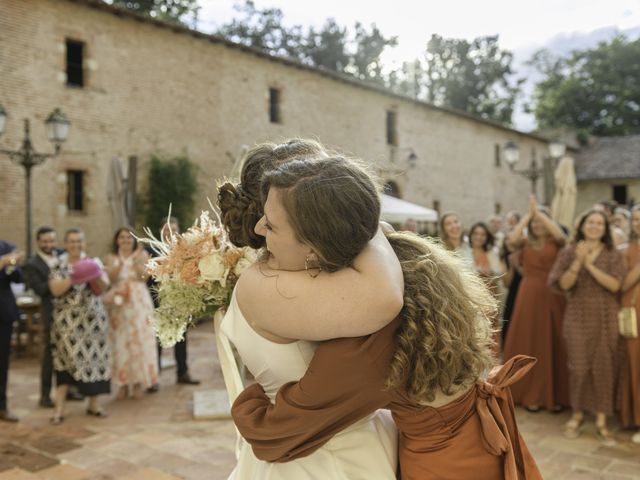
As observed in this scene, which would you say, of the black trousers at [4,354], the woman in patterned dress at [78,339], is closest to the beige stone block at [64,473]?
the woman in patterned dress at [78,339]

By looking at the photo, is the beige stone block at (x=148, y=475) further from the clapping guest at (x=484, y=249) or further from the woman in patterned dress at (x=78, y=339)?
the clapping guest at (x=484, y=249)

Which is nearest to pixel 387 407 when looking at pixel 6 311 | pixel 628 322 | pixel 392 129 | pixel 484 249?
pixel 628 322

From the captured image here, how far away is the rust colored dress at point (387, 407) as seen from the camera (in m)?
1.43

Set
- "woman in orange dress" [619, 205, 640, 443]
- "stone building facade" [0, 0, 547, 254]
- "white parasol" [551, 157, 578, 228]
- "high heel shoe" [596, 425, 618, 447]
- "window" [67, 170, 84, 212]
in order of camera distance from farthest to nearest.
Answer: "window" [67, 170, 84, 212], "stone building facade" [0, 0, 547, 254], "white parasol" [551, 157, 578, 228], "woman in orange dress" [619, 205, 640, 443], "high heel shoe" [596, 425, 618, 447]

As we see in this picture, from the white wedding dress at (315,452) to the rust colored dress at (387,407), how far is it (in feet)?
A: 0.18

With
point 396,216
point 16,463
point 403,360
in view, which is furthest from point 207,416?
point 396,216

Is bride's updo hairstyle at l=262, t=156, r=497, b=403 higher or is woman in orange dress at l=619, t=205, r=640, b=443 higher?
bride's updo hairstyle at l=262, t=156, r=497, b=403

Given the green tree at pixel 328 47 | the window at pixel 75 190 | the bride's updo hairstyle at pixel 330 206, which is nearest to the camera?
the bride's updo hairstyle at pixel 330 206

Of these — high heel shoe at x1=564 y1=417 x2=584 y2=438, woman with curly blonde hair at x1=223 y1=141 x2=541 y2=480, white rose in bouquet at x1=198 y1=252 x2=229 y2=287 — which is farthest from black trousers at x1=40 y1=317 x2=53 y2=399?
high heel shoe at x1=564 y1=417 x2=584 y2=438

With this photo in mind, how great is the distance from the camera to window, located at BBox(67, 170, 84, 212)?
13.6 metres

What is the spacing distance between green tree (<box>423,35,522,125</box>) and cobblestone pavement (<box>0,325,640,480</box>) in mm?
37659

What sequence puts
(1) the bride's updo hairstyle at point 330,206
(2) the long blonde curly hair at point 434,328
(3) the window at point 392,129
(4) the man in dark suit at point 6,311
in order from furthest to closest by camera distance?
(3) the window at point 392,129
(4) the man in dark suit at point 6,311
(2) the long blonde curly hair at point 434,328
(1) the bride's updo hairstyle at point 330,206

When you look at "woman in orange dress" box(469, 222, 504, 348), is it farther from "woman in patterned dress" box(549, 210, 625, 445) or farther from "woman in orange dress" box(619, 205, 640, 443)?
"woman in orange dress" box(619, 205, 640, 443)

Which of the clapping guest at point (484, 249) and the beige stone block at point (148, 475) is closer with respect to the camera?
the beige stone block at point (148, 475)
